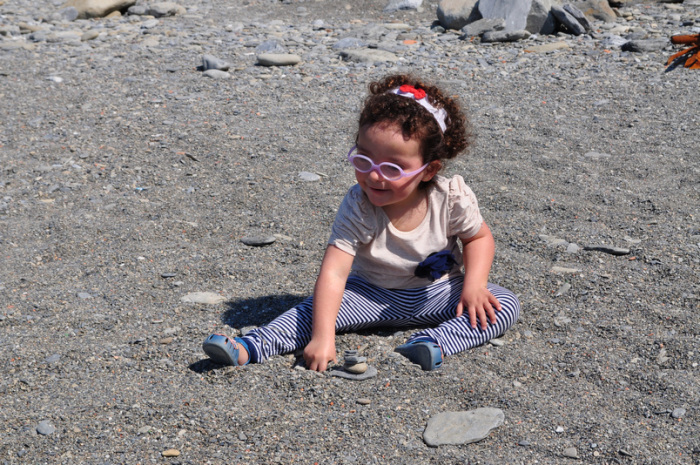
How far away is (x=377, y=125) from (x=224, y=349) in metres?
0.95

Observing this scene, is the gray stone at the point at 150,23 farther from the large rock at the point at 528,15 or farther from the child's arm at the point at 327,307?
the child's arm at the point at 327,307

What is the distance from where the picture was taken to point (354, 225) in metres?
2.85

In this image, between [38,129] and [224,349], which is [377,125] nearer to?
[224,349]

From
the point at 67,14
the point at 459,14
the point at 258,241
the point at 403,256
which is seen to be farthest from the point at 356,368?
the point at 67,14

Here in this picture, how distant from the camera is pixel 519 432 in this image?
7.60 ft

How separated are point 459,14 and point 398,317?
230 inches

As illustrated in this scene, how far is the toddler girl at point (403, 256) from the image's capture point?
2684 mm

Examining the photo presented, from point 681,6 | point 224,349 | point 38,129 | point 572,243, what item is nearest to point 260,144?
point 38,129

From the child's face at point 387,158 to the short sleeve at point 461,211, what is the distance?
0.55 ft

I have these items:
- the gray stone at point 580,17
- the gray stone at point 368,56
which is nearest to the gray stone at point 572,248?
the gray stone at point 368,56

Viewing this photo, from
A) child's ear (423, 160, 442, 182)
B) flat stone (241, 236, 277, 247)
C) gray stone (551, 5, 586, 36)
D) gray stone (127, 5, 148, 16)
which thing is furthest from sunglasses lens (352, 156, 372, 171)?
gray stone (127, 5, 148, 16)

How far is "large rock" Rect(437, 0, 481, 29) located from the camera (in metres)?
8.09

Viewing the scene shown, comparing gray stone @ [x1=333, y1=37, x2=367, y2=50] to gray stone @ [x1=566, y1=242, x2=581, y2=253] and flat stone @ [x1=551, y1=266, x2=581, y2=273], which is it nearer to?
gray stone @ [x1=566, y1=242, x2=581, y2=253]

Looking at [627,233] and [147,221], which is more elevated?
[627,233]
